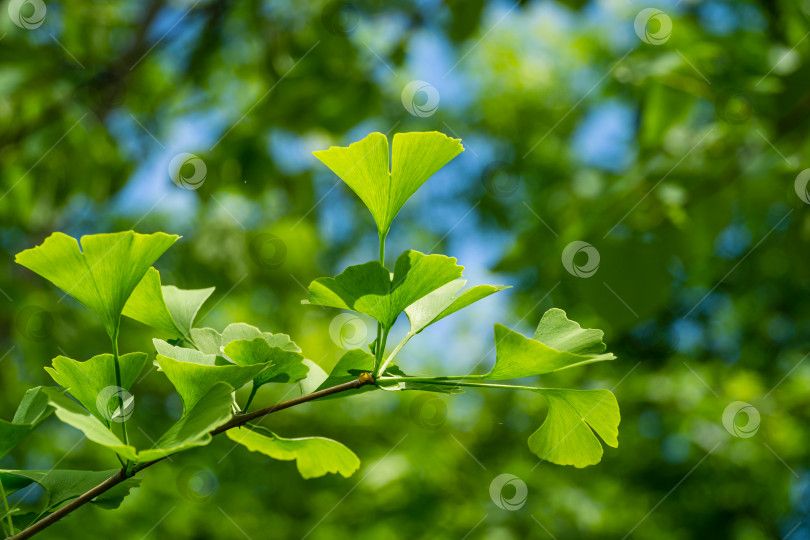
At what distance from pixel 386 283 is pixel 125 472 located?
0.12 metres

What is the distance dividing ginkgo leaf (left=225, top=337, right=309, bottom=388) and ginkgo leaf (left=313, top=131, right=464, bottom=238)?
63mm

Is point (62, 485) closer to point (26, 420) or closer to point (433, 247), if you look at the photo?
point (26, 420)

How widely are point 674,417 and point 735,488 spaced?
600 millimetres

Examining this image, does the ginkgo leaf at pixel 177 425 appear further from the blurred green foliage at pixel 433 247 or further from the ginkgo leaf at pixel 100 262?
the blurred green foliage at pixel 433 247

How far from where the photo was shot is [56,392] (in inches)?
8.7

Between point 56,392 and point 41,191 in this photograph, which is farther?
point 41,191

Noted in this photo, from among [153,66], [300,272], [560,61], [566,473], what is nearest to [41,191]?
[300,272]

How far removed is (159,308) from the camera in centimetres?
29

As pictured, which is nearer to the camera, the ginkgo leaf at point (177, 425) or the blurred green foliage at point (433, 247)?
the ginkgo leaf at point (177, 425)

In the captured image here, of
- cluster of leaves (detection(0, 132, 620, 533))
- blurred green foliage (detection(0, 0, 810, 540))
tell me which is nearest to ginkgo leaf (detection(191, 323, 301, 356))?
cluster of leaves (detection(0, 132, 620, 533))

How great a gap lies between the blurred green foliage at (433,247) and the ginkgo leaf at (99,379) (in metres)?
0.68

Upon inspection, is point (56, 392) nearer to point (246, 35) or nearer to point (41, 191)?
point (41, 191)

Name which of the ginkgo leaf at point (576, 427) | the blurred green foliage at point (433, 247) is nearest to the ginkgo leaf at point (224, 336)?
the ginkgo leaf at point (576, 427)

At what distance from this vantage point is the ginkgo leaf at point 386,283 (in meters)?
0.24
